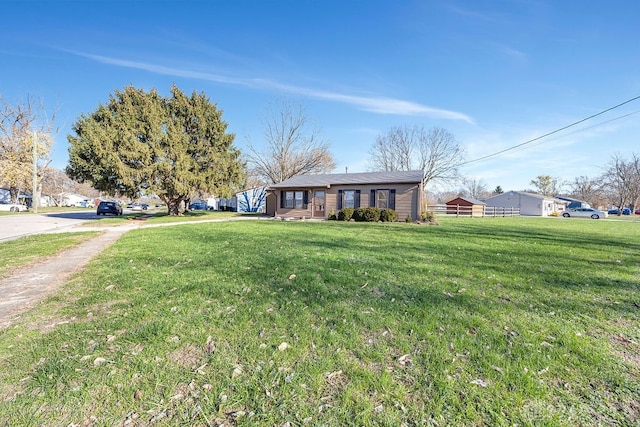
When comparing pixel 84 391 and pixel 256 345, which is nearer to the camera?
pixel 84 391

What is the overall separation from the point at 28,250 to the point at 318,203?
16.7m

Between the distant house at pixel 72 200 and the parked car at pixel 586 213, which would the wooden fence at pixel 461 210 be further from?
the distant house at pixel 72 200

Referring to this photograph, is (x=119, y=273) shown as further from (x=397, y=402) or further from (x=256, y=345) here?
(x=397, y=402)

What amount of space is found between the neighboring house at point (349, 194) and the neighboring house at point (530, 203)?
3133cm

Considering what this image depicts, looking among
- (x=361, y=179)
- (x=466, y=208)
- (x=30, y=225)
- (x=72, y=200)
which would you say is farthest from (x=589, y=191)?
(x=72, y=200)

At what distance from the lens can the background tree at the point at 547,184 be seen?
2457 inches

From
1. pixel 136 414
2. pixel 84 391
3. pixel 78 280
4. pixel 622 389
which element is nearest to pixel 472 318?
pixel 622 389

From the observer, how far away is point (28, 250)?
303 inches

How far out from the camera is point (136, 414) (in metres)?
1.95

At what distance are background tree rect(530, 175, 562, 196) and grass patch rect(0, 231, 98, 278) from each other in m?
77.8

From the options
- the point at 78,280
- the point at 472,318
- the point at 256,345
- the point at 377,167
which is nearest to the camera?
the point at 256,345

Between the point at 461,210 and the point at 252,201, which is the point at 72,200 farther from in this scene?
the point at 461,210

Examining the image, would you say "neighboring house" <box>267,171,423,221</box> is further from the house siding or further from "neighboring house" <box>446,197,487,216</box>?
"neighboring house" <box>446,197,487,216</box>

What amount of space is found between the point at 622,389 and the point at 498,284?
2519mm
